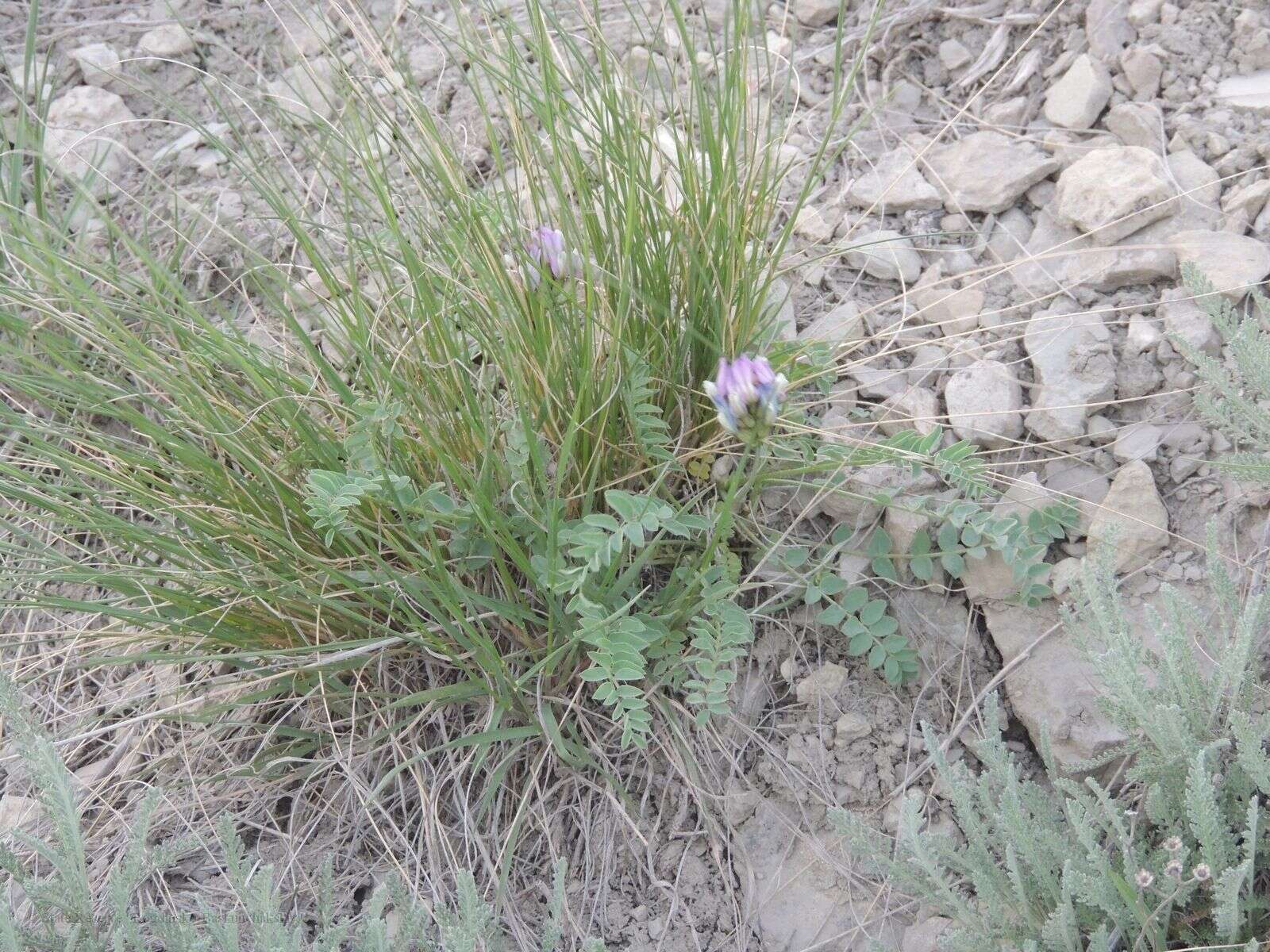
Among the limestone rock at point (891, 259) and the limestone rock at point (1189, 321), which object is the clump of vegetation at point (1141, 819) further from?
the limestone rock at point (891, 259)

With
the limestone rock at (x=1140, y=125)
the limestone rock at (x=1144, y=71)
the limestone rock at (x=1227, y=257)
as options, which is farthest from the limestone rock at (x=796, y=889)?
the limestone rock at (x=1144, y=71)

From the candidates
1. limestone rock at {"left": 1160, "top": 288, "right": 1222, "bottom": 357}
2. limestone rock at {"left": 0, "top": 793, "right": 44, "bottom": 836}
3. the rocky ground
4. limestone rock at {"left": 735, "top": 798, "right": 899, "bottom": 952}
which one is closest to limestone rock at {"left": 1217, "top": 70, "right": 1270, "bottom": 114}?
the rocky ground

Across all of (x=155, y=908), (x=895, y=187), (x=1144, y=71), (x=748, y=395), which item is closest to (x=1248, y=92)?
(x=1144, y=71)

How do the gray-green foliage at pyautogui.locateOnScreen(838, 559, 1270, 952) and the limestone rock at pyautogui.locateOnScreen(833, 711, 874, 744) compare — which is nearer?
the gray-green foliage at pyautogui.locateOnScreen(838, 559, 1270, 952)

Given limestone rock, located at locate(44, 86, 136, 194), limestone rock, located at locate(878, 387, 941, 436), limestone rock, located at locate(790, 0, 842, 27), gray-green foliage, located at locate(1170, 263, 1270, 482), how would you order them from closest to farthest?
gray-green foliage, located at locate(1170, 263, 1270, 482) → limestone rock, located at locate(878, 387, 941, 436) → limestone rock, located at locate(790, 0, 842, 27) → limestone rock, located at locate(44, 86, 136, 194)

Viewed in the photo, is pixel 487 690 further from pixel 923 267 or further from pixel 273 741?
pixel 923 267

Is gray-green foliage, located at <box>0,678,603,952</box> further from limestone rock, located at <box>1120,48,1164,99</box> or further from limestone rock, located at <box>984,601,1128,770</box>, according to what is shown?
limestone rock, located at <box>1120,48,1164,99</box>
